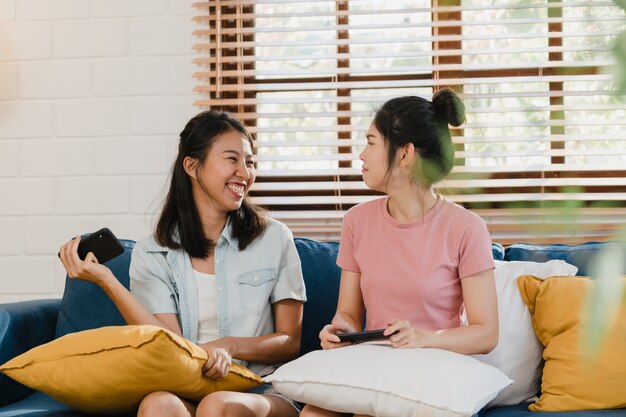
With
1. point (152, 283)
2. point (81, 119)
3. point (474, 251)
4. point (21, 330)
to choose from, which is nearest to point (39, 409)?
point (21, 330)

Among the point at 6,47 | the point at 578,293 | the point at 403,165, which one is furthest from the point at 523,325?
the point at 6,47

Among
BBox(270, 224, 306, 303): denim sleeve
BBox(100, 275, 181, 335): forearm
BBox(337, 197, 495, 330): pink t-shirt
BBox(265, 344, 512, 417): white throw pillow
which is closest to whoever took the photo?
BBox(265, 344, 512, 417): white throw pillow

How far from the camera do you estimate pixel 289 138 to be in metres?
2.85

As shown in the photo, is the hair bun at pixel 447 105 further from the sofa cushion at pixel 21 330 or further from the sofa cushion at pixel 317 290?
the sofa cushion at pixel 21 330

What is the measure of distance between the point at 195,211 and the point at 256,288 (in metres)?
0.29

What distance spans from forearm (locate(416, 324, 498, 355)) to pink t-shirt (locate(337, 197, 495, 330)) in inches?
5.0

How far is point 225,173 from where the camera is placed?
2.07 meters

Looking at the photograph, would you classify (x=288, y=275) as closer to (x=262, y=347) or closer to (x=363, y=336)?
(x=262, y=347)

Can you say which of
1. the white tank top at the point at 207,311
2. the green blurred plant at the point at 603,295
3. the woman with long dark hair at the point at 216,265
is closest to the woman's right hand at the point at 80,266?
the woman with long dark hair at the point at 216,265

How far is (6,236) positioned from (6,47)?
0.73m

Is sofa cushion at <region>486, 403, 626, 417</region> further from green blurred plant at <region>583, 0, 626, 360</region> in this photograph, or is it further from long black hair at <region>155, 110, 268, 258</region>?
green blurred plant at <region>583, 0, 626, 360</region>

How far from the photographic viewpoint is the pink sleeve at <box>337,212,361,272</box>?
1.97 meters

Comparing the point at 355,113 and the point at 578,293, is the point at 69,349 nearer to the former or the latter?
the point at 578,293

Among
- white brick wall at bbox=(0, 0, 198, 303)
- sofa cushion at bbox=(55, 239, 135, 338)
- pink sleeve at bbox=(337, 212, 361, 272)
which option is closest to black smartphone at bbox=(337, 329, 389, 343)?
pink sleeve at bbox=(337, 212, 361, 272)
